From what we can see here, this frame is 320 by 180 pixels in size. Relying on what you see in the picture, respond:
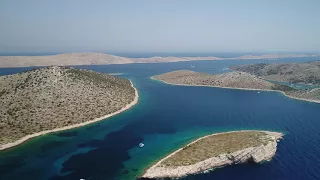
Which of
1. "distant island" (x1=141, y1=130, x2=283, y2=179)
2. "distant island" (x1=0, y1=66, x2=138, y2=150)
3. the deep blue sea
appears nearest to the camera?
"distant island" (x1=141, y1=130, x2=283, y2=179)

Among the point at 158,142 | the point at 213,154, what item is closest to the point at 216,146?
the point at 213,154

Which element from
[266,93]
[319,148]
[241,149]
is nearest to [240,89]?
[266,93]

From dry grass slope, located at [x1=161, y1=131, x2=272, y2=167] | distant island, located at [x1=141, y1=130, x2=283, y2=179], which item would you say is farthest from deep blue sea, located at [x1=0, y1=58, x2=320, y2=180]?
dry grass slope, located at [x1=161, y1=131, x2=272, y2=167]

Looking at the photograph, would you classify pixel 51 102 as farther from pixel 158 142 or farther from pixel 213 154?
pixel 213 154

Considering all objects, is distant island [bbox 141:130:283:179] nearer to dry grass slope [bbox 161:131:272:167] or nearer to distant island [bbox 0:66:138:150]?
dry grass slope [bbox 161:131:272:167]

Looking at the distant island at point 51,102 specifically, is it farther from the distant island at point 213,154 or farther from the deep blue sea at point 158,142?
the distant island at point 213,154
